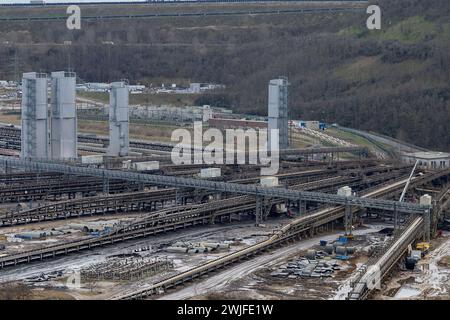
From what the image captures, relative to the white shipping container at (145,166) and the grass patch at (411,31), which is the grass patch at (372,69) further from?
the white shipping container at (145,166)

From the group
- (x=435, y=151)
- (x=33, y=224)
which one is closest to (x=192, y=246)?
(x=33, y=224)

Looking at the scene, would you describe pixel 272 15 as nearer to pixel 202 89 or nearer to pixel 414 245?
pixel 202 89

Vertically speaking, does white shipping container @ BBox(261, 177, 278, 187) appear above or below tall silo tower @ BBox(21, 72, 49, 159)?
below

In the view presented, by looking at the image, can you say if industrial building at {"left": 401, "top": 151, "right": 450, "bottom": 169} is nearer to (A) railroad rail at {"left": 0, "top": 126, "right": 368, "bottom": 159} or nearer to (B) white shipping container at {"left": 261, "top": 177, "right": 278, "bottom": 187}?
(A) railroad rail at {"left": 0, "top": 126, "right": 368, "bottom": 159}

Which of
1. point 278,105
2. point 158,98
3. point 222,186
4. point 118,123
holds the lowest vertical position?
point 222,186

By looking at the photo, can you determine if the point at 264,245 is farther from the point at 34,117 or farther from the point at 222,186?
the point at 34,117

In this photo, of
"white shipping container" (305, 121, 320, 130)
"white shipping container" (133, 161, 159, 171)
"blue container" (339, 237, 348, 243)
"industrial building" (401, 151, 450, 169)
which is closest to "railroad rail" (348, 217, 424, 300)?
"blue container" (339, 237, 348, 243)

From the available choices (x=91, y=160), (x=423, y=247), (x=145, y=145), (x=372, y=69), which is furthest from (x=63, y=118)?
(x=372, y=69)
